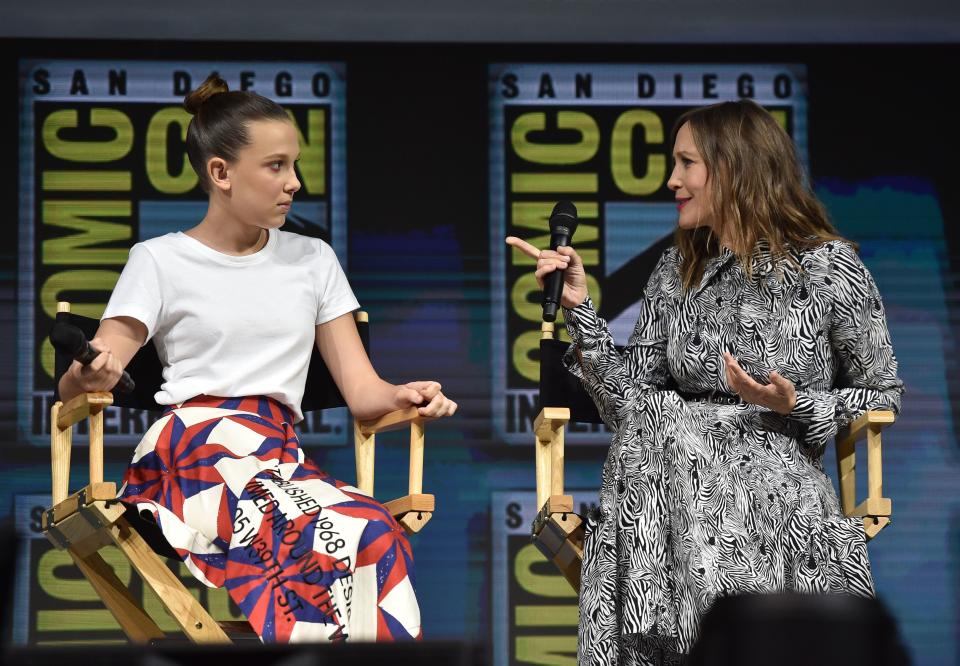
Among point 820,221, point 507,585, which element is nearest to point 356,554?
point 820,221

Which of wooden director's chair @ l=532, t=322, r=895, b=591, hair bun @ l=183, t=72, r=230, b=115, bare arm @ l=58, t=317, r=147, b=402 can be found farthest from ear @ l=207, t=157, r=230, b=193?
wooden director's chair @ l=532, t=322, r=895, b=591

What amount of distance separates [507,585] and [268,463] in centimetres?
168

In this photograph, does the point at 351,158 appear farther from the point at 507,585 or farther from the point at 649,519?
the point at 649,519

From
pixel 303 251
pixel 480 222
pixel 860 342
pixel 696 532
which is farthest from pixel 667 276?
pixel 480 222

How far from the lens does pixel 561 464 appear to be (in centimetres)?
302

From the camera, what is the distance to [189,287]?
2.96 meters

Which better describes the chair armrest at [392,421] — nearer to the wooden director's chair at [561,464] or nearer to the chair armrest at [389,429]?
the chair armrest at [389,429]

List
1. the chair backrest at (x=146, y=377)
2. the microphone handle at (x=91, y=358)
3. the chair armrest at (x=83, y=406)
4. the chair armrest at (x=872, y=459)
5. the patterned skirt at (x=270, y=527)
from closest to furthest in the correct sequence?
the patterned skirt at (x=270, y=527) → the microphone handle at (x=91, y=358) → the chair armrest at (x=83, y=406) → the chair armrest at (x=872, y=459) → the chair backrest at (x=146, y=377)

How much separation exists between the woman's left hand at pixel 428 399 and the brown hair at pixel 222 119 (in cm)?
62

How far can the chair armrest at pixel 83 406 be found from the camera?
276cm

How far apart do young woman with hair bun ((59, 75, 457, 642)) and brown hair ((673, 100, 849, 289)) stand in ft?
2.38

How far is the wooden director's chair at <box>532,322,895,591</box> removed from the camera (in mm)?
2898

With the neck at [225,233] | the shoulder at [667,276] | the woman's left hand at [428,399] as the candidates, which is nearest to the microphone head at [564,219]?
the shoulder at [667,276]

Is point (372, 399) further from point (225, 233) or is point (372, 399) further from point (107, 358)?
point (107, 358)
